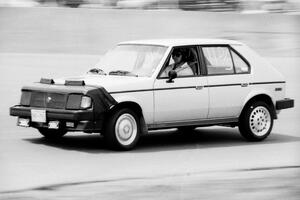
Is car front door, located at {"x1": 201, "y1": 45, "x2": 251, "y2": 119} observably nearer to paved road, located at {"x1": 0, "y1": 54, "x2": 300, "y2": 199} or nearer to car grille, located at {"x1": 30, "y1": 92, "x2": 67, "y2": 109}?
paved road, located at {"x1": 0, "y1": 54, "x2": 300, "y2": 199}

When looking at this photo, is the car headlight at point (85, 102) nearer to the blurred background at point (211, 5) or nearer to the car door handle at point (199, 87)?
the car door handle at point (199, 87)

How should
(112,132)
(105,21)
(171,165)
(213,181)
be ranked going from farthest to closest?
(105,21) → (112,132) → (171,165) → (213,181)

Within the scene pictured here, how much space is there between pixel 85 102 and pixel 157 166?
163 cm

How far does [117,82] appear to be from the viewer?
41.4 feet

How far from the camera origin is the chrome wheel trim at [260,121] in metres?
14.0

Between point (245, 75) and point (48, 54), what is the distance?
10.9 metres

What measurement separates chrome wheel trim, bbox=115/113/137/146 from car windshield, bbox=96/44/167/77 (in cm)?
74

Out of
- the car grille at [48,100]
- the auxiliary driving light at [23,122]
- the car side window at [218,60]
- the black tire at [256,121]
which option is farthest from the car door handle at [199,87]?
the auxiliary driving light at [23,122]

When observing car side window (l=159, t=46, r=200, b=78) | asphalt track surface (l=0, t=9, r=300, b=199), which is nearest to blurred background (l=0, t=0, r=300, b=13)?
asphalt track surface (l=0, t=9, r=300, b=199)

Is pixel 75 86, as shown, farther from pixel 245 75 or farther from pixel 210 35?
pixel 210 35

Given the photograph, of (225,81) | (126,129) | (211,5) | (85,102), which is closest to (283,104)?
(225,81)

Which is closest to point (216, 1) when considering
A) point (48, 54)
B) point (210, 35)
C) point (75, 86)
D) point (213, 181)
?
point (210, 35)

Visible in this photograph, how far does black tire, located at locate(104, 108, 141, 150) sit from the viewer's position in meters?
12.5

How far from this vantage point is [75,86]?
1260 cm
